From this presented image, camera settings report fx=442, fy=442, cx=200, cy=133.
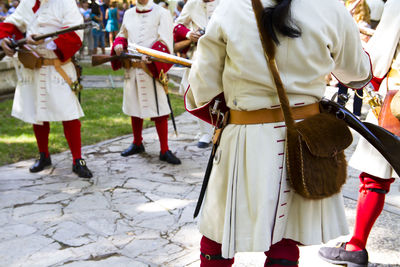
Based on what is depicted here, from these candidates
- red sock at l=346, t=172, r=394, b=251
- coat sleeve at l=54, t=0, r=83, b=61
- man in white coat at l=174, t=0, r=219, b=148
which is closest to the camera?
red sock at l=346, t=172, r=394, b=251

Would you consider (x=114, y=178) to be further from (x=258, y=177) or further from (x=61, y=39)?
(x=258, y=177)

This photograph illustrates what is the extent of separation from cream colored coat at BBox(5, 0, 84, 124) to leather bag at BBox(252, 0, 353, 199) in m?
3.21

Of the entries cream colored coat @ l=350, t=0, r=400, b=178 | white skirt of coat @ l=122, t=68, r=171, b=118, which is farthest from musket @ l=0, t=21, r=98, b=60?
cream colored coat @ l=350, t=0, r=400, b=178

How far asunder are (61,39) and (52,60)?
0.93 feet

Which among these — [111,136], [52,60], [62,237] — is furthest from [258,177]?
[111,136]

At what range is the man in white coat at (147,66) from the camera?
489 centimetres

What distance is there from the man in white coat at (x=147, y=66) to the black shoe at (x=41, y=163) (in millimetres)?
1065

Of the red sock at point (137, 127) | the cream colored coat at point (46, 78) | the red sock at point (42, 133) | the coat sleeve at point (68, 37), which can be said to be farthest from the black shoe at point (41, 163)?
the coat sleeve at point (68, 37)

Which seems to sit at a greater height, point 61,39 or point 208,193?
point 61,39

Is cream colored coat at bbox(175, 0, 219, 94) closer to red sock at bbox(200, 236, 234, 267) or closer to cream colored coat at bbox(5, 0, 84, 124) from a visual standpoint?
cream colored coat at bbox(5, 0, 84, 124)

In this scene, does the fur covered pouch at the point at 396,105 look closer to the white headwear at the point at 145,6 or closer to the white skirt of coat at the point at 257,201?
the white skirt of coat at the point at 257,201

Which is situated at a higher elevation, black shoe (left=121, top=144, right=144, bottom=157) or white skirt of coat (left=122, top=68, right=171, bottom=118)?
white skirt of coat (left=122, top=68, right=171, bottom=118)

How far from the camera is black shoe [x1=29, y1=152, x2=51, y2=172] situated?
4.86 metres

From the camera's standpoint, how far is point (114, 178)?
4652 millimetres
